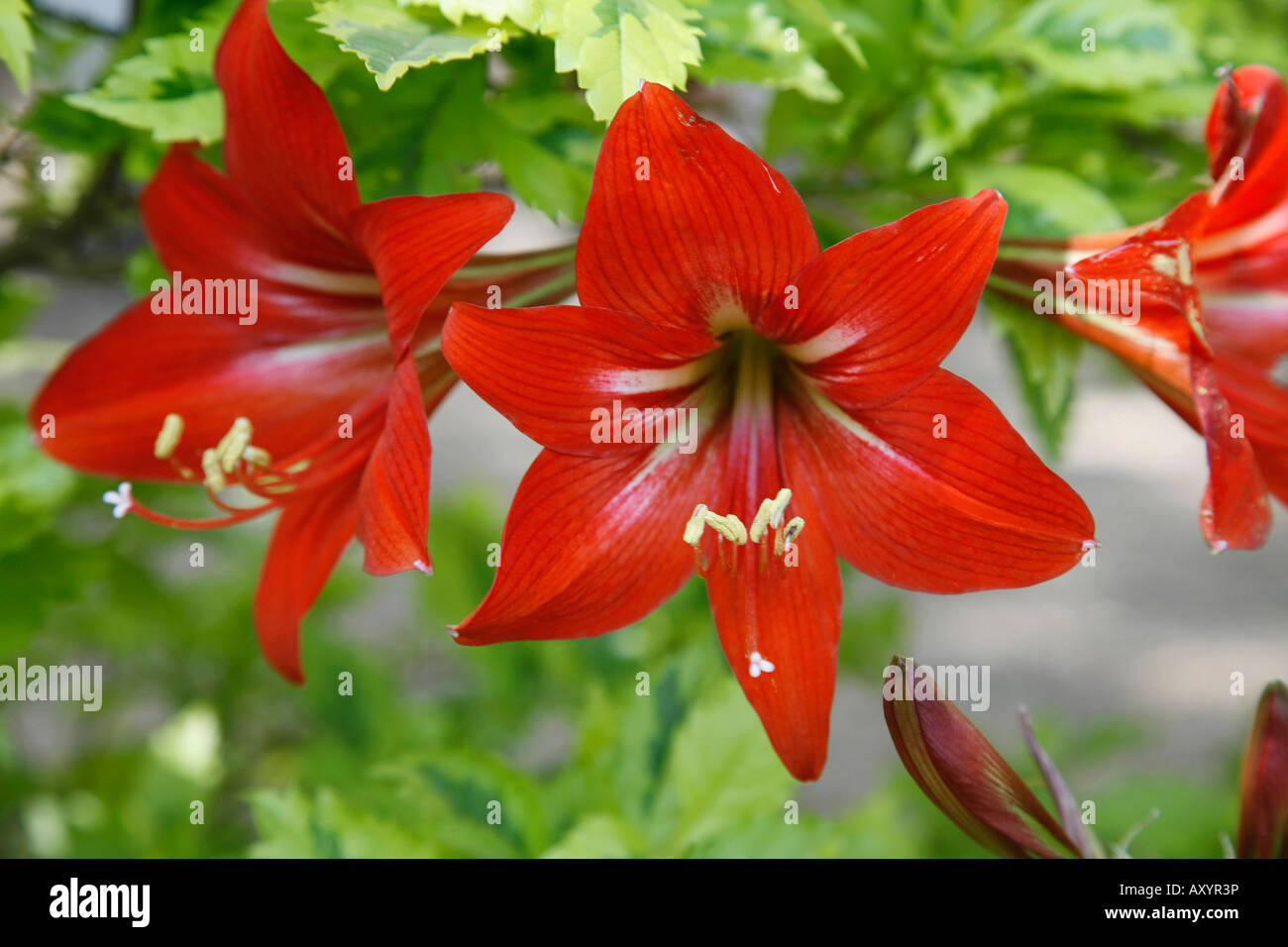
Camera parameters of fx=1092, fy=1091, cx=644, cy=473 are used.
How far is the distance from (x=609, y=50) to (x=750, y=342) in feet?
0.83

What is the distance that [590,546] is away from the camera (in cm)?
77

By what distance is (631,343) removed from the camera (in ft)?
2.51

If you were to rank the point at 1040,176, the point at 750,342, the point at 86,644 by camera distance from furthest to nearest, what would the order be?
the point at 86,644, the point at 1040,176, the point at 750,342

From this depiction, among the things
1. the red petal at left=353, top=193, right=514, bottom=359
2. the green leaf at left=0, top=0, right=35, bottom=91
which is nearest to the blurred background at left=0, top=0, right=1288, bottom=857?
the green leaf at left=0, top=0, right=35, bottom=91

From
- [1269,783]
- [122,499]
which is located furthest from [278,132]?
[1269,783]

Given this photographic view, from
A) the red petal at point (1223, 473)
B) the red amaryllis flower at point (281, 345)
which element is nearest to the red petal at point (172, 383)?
the red amaryllis flower at point (281, 345)

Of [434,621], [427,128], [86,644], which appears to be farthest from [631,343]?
[86,644]

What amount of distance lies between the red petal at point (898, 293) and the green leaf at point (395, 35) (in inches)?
11.3

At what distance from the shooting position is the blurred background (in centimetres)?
95

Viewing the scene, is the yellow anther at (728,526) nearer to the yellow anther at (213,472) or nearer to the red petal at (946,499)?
the red petal at (946,499)

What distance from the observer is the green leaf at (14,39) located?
0.76m

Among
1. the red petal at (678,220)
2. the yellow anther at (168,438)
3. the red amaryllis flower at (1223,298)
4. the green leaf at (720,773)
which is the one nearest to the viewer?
the red petal at (678,220)

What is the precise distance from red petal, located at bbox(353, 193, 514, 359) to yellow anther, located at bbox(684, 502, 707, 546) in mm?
232
